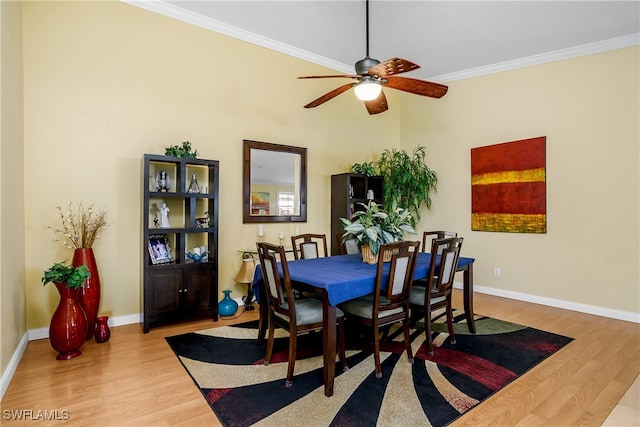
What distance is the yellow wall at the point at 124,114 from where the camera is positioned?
3201 mm

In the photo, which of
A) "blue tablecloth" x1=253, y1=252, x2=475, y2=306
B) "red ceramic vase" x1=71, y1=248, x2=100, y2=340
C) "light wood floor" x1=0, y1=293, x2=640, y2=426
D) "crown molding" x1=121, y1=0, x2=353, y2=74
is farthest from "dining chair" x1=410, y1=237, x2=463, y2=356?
"crown molding" x1=121, y1=0, x2=353, y2=74

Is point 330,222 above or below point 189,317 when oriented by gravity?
above

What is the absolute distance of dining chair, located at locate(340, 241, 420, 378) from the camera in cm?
255

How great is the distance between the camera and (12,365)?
253 centimetres

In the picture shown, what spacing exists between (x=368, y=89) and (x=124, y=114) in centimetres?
251

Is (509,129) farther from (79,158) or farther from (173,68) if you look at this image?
(79,158)

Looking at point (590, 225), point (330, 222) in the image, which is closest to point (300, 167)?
point (330, 222)

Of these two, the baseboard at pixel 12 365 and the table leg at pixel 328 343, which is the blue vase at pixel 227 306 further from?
the table leg at pixel 328 343

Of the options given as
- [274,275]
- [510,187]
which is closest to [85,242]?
[274,275]

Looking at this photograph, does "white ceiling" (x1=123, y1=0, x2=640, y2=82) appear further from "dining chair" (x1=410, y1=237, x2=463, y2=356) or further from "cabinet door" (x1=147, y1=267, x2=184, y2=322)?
"cabinet door" (x1=147, y1=267, x2=184, y2=322)

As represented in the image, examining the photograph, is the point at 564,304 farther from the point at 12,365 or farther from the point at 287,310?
the point at 12,365

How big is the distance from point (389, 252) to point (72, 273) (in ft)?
8.35

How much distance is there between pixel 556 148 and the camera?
Answer: 449 cm
